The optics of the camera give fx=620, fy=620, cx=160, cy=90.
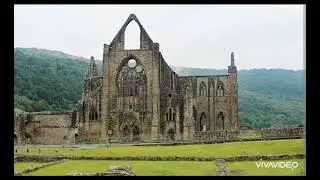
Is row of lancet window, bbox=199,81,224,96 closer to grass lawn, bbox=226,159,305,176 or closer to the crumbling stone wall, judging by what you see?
the crumbling stone wall

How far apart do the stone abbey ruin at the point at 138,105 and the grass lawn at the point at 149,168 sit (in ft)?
133

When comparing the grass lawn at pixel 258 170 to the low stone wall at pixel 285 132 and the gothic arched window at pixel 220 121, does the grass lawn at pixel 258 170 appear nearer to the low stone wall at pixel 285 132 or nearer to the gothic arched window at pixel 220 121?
the low stone wall at pixel 285 132

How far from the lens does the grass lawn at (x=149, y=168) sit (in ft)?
130

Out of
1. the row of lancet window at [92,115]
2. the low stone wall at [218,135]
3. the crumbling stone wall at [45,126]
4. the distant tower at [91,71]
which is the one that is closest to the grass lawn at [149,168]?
the low stone wall at [218,135]

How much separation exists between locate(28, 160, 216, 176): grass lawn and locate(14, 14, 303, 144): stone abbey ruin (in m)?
40.6

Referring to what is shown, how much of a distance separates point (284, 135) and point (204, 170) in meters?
36.5

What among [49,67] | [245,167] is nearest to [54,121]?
[245,167]

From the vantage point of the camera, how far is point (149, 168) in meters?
42.9

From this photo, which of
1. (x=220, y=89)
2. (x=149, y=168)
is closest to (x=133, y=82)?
(x=220, y=89)

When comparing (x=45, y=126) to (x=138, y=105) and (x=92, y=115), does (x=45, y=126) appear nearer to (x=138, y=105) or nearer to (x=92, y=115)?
(x=92, y=115)

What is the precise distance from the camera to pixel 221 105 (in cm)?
9800

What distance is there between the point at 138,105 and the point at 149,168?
5112cm

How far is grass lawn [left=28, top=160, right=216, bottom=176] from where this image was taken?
39500 millimetres

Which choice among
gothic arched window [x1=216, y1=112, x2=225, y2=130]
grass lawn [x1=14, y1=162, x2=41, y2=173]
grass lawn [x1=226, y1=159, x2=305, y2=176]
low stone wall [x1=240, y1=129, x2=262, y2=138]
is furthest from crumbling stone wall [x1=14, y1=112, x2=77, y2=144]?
grass lawn [x1=226, y1=159, x2=305, y2=176]
